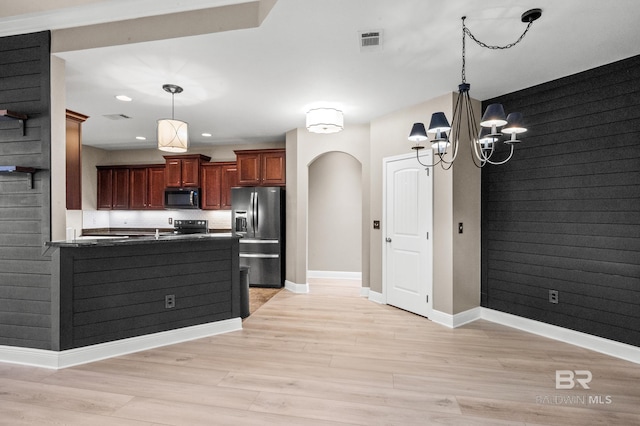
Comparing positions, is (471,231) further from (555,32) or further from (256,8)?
(256,8)

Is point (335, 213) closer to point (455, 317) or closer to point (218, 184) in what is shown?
point (218, 184)

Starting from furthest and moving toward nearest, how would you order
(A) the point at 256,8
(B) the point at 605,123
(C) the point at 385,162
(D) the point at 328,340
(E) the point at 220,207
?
1. (E) the point at 220,207
2. (C) the point at 385,162
3. (D) the point at 328,340
4. (B) the point at 605,123
5. (A) the point at 256,8

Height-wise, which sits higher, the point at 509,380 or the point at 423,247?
the point at 423,247

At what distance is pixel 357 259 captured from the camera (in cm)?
638

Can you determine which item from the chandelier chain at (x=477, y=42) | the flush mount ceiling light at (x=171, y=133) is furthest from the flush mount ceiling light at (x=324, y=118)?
the chandelier chain at (x=477, y=42)

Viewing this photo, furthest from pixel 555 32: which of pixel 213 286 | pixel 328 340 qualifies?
pixel 213 286

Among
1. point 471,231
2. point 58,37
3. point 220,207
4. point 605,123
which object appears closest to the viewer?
point 58,37

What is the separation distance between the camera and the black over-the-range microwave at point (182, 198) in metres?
6.26

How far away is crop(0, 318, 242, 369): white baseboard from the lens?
2.71m

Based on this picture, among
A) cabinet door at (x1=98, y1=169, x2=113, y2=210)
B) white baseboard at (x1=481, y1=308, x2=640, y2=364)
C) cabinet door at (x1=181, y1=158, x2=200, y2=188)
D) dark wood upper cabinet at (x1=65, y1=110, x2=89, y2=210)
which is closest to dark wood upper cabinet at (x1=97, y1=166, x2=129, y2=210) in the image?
cabinet door at (x1=98, y1=169, x2=113, y2=210)

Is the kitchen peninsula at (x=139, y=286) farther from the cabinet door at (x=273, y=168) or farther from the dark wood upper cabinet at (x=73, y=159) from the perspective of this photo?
the cabinet door at (x=273, y=168)

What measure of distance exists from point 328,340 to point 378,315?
1.06 meters

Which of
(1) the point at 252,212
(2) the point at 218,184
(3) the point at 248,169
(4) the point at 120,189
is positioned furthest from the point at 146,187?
(1) the point at 252,212

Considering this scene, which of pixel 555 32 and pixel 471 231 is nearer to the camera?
pixel 555 32
